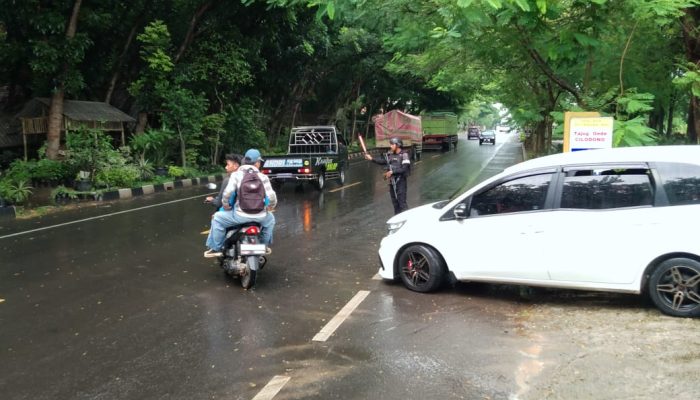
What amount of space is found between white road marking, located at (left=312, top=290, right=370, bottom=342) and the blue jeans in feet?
4.64

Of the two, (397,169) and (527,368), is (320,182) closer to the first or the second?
(397,169)

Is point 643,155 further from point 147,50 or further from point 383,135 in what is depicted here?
point 383,135

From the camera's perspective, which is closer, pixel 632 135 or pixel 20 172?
pixel 632 135

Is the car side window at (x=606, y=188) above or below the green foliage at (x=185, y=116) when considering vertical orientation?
below

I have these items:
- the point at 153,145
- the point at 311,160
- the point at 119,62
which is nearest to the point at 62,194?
the point at 153,145

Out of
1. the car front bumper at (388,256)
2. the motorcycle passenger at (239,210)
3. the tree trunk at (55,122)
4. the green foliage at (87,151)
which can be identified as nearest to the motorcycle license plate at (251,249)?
the motorcycle passenger at (239,210)

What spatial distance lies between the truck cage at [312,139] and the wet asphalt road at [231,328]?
9.83 m

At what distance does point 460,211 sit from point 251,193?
8.03 feet

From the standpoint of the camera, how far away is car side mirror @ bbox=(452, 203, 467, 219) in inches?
245

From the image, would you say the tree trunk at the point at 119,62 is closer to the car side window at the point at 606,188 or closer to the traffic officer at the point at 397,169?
the traffic officer at the point at 397,169

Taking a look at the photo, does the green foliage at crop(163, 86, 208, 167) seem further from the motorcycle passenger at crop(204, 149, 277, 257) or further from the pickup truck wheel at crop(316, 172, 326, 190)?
the motorcycle passenger at crop(204, 149, 277, 257)

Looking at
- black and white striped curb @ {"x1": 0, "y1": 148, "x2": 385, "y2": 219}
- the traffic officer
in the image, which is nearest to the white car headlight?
the traffic officer

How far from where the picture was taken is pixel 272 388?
4.15 metres

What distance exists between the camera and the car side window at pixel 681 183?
17.3 feet
